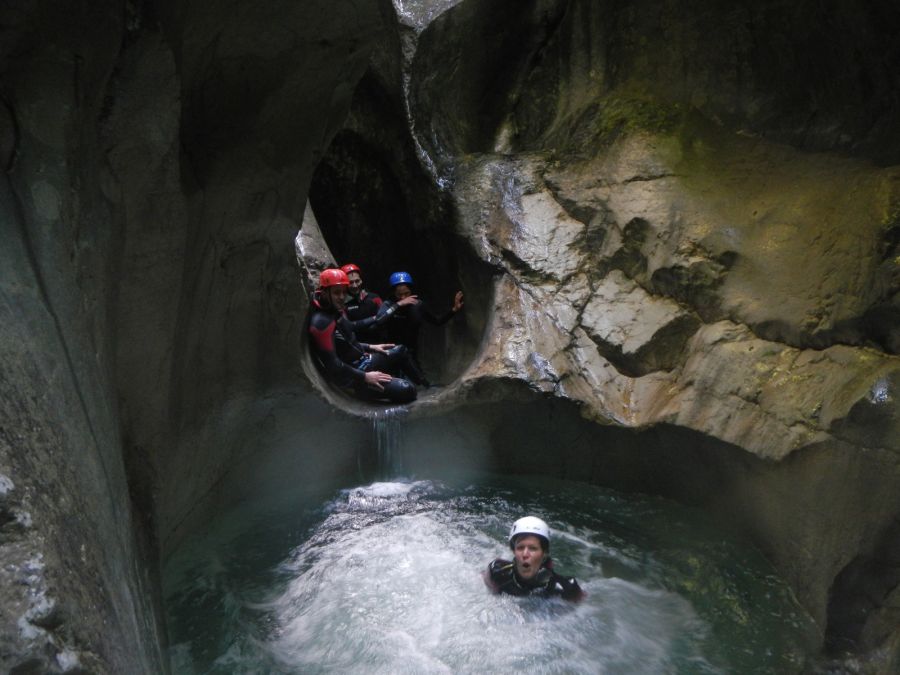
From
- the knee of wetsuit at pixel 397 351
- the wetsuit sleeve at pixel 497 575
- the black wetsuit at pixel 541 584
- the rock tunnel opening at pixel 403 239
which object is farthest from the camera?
the knee of wetsuit at pixel 397 351

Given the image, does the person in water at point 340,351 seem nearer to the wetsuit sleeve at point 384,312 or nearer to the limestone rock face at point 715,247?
the limestone rock face at point 715,247

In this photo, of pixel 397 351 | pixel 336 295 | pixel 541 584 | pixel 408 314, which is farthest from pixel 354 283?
pixel 541 584

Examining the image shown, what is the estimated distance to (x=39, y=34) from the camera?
275cm

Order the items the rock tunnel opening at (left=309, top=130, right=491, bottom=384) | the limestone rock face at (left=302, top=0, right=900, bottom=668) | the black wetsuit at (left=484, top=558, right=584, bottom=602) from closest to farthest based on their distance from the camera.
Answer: the limestone rock face at (left=302, top=0, right=900, bottom=668) < the black wetsuit at (left=484, top=558, right=584, bottom=602) < the rock tunnel opening at (left=309, top=130, right=491, bottom=384)

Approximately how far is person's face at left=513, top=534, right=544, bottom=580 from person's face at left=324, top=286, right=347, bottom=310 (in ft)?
10.2

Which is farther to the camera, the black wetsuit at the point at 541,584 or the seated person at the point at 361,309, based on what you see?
the seated person at the point at 361,309

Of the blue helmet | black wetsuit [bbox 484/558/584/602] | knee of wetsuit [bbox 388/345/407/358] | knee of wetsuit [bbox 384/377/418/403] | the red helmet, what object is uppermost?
the red helmet

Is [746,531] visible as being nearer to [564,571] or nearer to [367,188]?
[564,571]

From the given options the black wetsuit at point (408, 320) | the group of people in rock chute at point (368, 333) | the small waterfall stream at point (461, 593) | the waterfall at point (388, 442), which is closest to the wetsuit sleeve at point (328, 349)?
the group of people in rock chute at point (368, 333)

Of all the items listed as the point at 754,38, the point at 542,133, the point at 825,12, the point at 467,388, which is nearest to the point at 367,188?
the point at 542,133

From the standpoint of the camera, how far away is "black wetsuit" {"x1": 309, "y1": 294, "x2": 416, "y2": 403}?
7188 mm

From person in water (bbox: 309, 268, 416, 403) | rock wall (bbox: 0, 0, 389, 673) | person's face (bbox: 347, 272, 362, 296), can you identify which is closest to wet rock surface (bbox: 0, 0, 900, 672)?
rock wall (bbox: 0, 0, 389, 673)

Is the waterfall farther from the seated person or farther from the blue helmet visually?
the blue helmet

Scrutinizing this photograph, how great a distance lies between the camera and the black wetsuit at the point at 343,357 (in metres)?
7.19
